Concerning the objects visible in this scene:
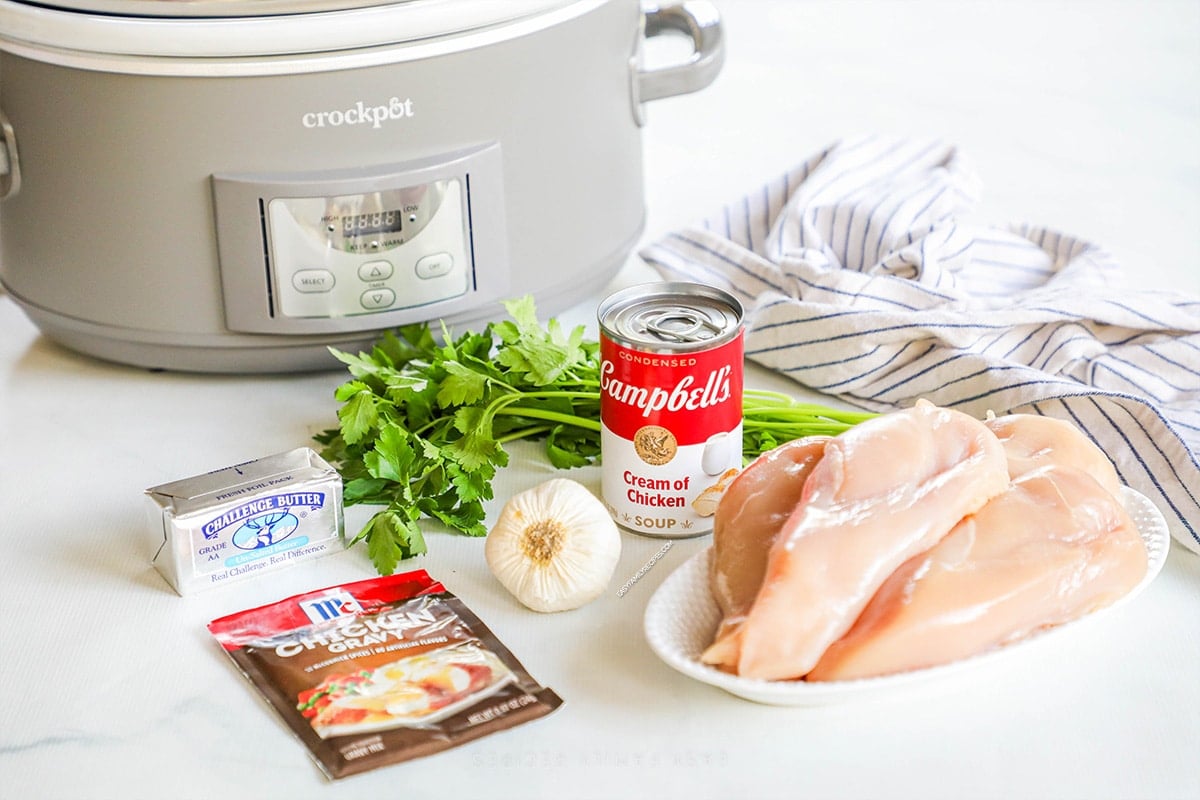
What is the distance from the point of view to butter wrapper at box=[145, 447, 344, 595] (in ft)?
2.81

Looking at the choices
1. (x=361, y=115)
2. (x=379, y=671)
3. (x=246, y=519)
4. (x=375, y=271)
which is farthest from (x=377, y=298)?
(x=379, y=671)

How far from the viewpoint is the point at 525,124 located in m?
1.05

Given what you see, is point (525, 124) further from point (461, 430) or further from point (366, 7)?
point (461, 430)

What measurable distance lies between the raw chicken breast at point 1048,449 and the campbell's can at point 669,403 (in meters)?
0.17

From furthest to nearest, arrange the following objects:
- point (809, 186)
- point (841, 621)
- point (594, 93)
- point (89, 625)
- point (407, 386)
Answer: point (809, 186)
point (594, 93)
point (407, 386)
point (89, 625)
point (841, 621)

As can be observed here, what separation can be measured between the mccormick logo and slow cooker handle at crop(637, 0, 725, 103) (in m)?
0.53

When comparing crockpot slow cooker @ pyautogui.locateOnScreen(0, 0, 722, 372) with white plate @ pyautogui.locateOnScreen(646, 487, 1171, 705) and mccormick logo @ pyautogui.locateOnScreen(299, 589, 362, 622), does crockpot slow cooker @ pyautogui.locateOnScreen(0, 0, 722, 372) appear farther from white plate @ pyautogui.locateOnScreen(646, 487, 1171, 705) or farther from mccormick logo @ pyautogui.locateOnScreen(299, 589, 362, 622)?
white plate @ pyautogui.locateOnScreen(646, 487, 1171, 705)

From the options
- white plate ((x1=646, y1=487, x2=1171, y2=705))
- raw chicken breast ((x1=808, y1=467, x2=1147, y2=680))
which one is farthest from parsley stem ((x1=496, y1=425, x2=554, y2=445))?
raw chicken breast ((x1=808, y1=467, x2=1147, y2=680))

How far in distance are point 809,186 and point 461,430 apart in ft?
1.70

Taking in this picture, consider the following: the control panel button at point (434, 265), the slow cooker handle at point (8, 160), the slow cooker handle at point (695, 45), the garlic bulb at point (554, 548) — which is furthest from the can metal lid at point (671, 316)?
the slow cooker handle at point (8, 160)

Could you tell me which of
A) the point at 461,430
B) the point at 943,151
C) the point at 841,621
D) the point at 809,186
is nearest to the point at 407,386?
the point at 461,430

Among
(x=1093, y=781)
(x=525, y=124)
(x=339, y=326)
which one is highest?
(x=525, y=124)

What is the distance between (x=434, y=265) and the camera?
3.47 ft

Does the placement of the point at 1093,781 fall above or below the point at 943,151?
below
